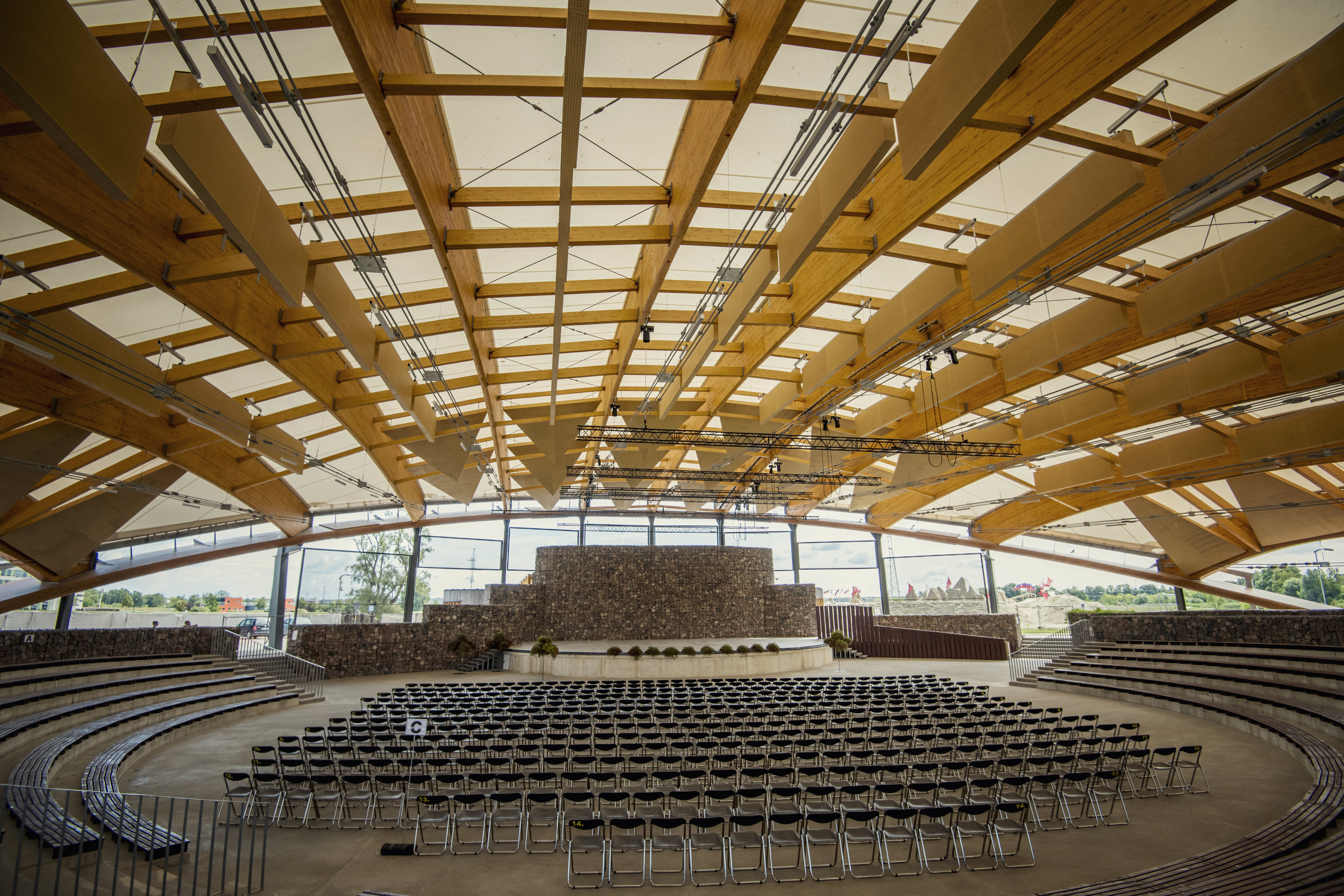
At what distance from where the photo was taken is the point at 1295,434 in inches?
567

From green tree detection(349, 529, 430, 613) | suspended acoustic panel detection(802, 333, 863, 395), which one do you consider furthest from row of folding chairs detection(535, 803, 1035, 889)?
green tree detection(349, 529, 430, 613)

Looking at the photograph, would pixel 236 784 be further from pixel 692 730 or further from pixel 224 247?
pixel 224 247

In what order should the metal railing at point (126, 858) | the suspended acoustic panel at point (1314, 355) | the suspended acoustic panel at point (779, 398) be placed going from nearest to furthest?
the metal railing at point (126, 858) → the suspended acoustic panel at point (1314, 355) → the suspended acoustic panel at point (779, 398)

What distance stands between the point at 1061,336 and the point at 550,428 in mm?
11064

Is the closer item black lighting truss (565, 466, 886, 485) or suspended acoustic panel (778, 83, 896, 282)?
suspended acoustic panel (778, 83, 896, 282)

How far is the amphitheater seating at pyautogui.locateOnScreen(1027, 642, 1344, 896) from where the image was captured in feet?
16.7

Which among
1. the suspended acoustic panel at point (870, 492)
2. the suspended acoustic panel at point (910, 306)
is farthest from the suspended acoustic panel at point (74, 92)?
the suspended acoustic panel at point (870, 492)

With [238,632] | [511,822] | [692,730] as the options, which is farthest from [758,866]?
[238,632]

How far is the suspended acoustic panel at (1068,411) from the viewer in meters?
14.7

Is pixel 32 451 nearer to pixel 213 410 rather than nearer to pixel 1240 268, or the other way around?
pixel 213 410

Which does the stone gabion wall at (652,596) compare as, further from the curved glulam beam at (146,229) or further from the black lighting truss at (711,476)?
the curved glulam beam at (146,229)

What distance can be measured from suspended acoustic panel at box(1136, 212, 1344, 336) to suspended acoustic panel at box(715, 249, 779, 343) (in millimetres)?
6241

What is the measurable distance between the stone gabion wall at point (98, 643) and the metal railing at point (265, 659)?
0.40 metres

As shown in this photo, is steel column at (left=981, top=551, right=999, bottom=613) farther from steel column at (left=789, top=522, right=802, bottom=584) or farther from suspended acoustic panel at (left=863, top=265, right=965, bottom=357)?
suspended acoustic panel at (left=863, top=265, right=965, bottom=357)
